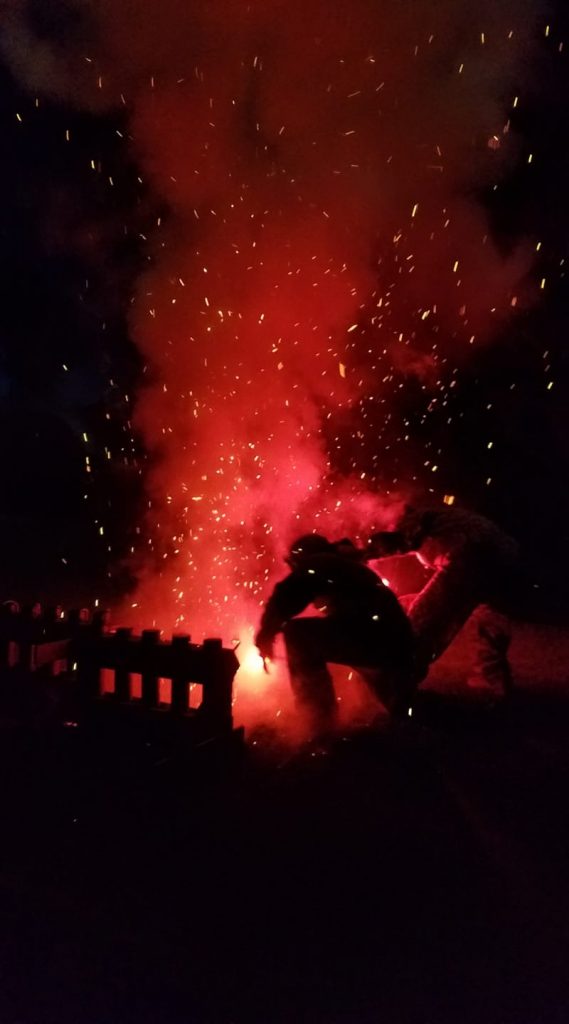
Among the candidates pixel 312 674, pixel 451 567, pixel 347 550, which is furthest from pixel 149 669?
pixel 451 567

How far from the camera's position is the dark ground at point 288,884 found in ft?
6.61

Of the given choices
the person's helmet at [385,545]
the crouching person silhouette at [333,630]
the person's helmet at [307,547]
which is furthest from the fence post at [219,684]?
the person's helmet at [385,545]

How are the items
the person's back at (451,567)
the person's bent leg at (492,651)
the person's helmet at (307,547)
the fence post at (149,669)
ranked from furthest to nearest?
the person's bent leg at (492,651)
the person's back at (451,567)
the person's helmet at (307,547)
the fence post at (149,669)

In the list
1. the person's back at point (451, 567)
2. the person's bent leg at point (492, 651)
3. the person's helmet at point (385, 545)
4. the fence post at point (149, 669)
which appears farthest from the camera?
the person's bent leg at point (492, 651)

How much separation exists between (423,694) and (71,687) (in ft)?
6.24

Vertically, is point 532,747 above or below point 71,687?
below

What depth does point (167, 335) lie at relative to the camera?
5.80 metres

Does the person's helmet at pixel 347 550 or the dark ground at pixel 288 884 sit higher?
the person's helmet at pixel 347 550

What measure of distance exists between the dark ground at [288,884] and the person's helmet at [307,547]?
2.82ft

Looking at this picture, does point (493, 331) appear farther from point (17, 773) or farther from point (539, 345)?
point (17, 773)

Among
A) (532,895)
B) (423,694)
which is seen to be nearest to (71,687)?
(423,694)

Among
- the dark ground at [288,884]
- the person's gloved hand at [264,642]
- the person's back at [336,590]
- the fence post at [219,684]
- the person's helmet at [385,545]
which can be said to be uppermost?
the person's helmet at [385,545]

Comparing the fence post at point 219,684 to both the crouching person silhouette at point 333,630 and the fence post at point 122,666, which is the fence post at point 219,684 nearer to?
the crouching person silhouette at point 333,630

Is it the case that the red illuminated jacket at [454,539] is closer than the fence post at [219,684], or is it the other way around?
the fence post at [219,684]
